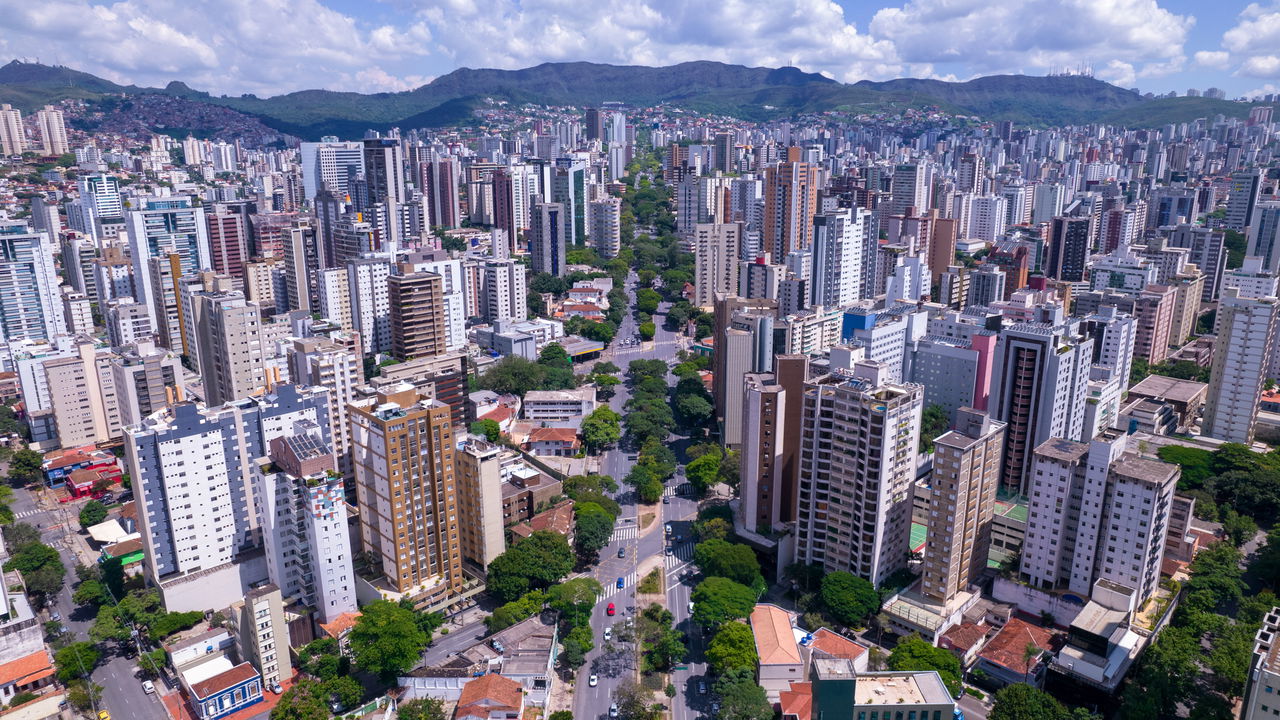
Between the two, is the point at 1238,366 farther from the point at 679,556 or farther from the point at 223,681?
the point at 223,681

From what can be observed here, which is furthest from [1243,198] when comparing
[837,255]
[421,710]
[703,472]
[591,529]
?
[421,710]

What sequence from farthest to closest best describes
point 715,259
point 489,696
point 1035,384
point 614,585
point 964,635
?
point 715,259, point 1035,384, point 614,585, point 964,635, point 489,696

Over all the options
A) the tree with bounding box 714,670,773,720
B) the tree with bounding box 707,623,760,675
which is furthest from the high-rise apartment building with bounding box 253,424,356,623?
the tree with bounding box 714,670,773,720

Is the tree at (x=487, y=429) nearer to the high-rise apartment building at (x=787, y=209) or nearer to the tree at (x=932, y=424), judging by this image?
the tree at (x=932, y=424)

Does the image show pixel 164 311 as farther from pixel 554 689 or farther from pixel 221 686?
pixel 554 689

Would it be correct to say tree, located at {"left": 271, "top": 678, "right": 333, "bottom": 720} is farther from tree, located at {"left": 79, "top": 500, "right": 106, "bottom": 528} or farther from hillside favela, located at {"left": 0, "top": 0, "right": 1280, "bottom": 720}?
tree, located at {"left": 79, "top": 500, "right": 106, "bottom": 528}
